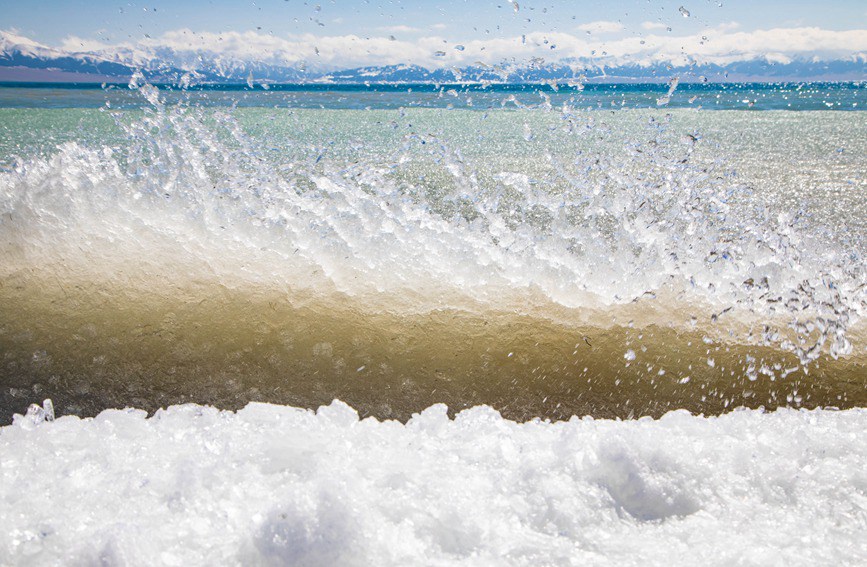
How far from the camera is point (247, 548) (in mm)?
1310

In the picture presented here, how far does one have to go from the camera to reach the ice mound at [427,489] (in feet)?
4.28

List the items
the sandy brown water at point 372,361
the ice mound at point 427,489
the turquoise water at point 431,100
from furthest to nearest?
the turquoise water at point 431,100
the sandy brown water at point 372,361
the ice mound at point 427,489

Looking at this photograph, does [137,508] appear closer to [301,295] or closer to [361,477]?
[361,477]

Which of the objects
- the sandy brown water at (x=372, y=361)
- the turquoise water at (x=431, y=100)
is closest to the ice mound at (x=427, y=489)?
the sandy brown water at (x=372, y=361)

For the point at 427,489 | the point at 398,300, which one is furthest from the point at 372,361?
the point at 427,489

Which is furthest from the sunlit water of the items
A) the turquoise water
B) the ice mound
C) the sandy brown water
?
the turquoise water

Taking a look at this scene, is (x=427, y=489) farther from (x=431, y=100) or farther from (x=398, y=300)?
(x=431, y=100)

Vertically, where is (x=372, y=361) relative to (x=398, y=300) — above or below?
below

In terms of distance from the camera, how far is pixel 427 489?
4.77 feet

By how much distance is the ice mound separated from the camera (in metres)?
1.30

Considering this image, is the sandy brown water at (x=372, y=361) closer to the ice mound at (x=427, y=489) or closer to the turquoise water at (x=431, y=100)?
the ice mound at (x=427, y=489)

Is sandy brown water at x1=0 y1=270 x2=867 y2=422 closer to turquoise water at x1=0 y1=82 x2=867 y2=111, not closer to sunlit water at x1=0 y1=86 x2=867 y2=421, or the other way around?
sunlit water at x1=0 y1=86 x2=867 y2=421

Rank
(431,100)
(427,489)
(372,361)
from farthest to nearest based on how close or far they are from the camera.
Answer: (431,100)
(372,361)
(427,489)

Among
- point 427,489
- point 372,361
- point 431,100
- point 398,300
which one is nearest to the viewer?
point 427,489
